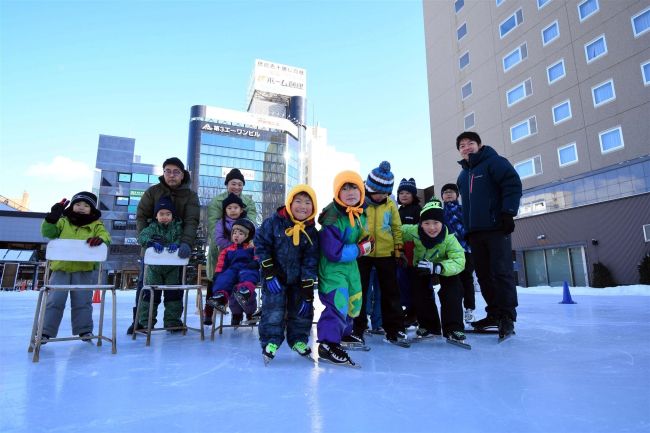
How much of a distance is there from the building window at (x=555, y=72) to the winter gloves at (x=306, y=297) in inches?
695

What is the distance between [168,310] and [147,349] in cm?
83

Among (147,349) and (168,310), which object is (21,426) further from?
(168,310)

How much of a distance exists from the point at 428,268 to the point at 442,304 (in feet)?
→ 1.16

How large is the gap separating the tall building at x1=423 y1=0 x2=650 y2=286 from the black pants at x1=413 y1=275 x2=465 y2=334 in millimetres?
13575

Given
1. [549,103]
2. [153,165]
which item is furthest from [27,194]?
[549,103]

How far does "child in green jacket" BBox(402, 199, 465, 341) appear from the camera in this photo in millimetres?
2896

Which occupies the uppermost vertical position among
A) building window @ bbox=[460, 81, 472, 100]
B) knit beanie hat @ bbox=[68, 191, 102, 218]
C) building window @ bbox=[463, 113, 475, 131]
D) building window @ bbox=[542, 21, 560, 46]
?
building window @ bbox=[542, 21, 560, 46]

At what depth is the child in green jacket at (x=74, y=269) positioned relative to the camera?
294 cm

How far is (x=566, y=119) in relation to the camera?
1502 cm

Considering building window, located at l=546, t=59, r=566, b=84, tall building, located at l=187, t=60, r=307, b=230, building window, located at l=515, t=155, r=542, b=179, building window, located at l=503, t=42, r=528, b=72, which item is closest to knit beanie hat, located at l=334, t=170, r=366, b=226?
building window, located at l=515, t=155, r=542, b=179

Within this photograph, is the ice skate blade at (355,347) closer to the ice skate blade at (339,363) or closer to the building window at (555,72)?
the ice skate blade at (339,363)

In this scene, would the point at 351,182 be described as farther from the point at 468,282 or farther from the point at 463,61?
the point at 463,61

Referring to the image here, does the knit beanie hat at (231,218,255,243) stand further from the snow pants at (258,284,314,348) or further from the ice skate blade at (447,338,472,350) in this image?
the ice skate blade at (447,338,472,350)

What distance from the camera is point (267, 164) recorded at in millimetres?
59594
